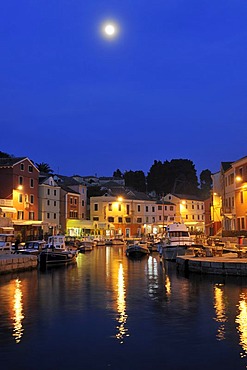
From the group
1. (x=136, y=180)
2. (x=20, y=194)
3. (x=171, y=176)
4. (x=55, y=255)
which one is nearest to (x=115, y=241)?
(x=20, y=194)

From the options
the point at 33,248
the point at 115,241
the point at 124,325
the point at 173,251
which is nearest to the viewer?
the point at 124,325

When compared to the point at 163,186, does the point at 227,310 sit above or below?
below

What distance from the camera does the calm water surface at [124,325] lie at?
14188 millimetres

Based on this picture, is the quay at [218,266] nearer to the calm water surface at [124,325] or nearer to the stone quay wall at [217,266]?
the stone quay wall at [217,266]

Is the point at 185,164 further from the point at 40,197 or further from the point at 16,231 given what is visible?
the point at 16,231

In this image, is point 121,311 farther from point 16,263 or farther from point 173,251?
point 173,251

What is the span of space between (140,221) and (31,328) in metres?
98.5

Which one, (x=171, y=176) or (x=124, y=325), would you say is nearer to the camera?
(x=124, y=325)

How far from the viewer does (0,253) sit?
4469cm

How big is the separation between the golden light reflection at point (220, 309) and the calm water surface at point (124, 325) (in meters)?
0.04

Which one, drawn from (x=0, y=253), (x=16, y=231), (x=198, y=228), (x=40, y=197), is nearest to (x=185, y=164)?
(x=198, y=228)

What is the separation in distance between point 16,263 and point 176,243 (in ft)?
69.6

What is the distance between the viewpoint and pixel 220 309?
21.8 m

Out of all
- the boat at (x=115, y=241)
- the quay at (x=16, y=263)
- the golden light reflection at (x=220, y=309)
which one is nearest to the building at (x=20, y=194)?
the boat at (x=115, y=241)
